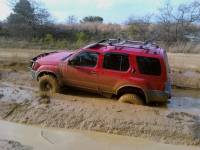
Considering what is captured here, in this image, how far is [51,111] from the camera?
12.0 metres

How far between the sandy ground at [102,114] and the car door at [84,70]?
0.48 metres

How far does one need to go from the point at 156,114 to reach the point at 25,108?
359 cm

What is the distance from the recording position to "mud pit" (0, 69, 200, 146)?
11008 mm

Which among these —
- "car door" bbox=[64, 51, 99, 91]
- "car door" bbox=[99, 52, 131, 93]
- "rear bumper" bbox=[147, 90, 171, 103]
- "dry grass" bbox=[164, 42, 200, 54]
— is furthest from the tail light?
"dry grass" bbox=[164, 42, 200, 54]

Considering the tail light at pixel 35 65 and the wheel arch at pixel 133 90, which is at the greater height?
the tail light at pixel 35 65

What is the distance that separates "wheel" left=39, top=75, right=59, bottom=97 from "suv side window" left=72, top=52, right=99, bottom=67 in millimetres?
891

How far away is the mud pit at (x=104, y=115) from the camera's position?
1101 cm

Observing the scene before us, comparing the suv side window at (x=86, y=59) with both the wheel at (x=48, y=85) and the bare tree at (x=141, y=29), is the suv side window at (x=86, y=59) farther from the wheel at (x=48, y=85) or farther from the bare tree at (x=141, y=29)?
the bare tree at (x=141, y=29)

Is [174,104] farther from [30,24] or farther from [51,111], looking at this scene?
[30,24]

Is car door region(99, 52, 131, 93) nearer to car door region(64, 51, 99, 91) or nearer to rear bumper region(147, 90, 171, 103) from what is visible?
car door region(64, 51, 99, 91)

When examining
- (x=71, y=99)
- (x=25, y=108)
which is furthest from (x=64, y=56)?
(x=25, y=108)

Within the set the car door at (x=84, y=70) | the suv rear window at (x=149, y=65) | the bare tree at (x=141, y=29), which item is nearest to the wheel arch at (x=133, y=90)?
the suv rear window at (x=149, y=65)

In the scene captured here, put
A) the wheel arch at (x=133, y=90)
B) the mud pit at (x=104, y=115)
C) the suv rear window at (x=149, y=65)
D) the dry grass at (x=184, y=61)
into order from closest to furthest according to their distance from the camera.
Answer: the mud pit at (x=104, y=115) → the suv rear window at (x=149, y=65) → the wheel arch at (x=133, y=90) → the dry grass at (x=184, y=61)

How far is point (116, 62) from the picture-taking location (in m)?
12.8
